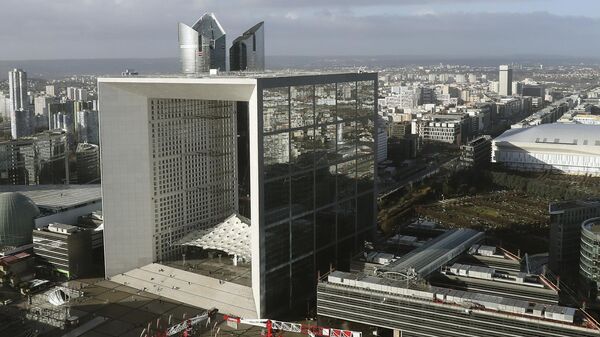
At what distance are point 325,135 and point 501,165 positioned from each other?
34.9 meters

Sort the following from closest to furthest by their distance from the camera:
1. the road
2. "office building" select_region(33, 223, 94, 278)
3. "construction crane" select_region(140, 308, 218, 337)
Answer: "construction crane" select_region(140, 308, 218, 337) → "office building" select_region(33, 223, 94, 278) → the road

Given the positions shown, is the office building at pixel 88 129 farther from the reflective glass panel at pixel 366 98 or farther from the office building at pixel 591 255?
the office building at pixel 591 255

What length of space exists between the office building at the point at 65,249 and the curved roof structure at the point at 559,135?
4025cm

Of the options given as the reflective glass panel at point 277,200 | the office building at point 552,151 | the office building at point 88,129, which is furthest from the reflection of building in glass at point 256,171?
the office building at point 88,129

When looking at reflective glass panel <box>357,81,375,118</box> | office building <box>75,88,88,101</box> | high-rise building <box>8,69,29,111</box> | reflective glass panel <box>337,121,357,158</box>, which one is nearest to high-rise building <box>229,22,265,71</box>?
reflective glass panel <box>357,81,375,118</box>

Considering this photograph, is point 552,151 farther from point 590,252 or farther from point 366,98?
point 366,98

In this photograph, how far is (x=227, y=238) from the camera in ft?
86.9

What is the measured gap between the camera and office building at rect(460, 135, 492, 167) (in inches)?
2108

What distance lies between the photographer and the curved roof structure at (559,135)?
5547cm

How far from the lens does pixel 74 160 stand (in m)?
51.4

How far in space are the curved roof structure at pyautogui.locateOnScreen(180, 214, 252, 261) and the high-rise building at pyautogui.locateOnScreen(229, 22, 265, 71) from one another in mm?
11327

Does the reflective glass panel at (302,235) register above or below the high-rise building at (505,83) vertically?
below

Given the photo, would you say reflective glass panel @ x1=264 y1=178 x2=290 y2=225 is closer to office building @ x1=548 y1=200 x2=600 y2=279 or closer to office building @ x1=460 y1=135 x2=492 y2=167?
office building @ x1=548 y1=200 x2=600 y2=279

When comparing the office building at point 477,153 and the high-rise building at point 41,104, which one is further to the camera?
the high-rise building at point 41,104
